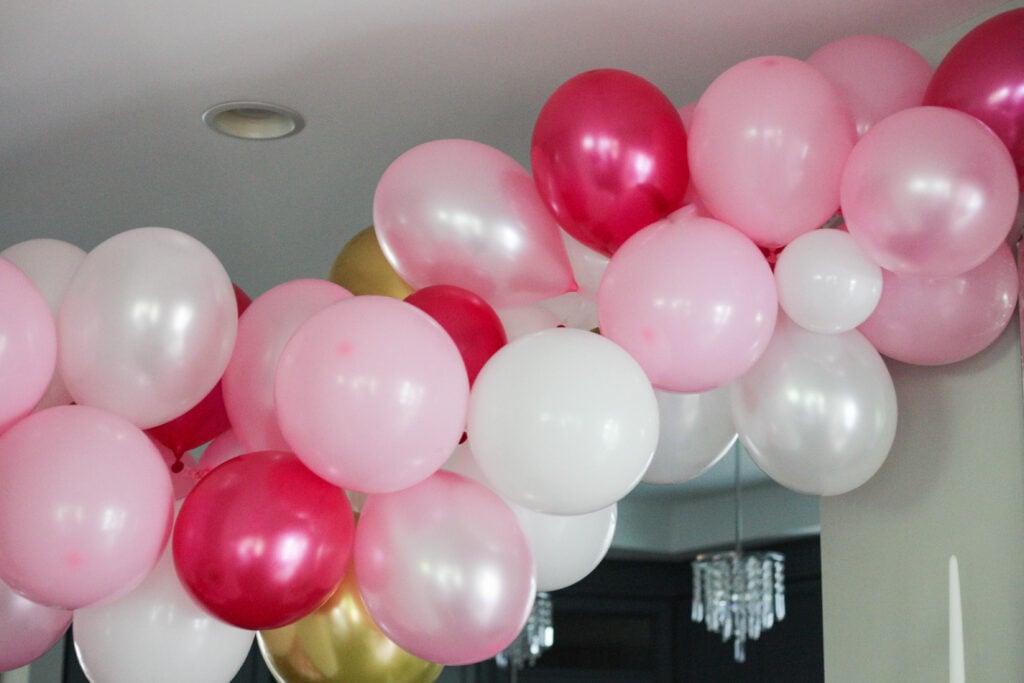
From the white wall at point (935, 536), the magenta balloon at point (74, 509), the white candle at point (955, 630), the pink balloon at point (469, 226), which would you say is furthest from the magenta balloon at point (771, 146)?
the magenta balloon at point (74, 509)

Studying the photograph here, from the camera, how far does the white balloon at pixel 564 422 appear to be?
4.78 feet

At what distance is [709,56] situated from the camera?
2.07m

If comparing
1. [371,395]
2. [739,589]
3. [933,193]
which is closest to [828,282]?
[933,193]

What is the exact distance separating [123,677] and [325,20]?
103 centimetres

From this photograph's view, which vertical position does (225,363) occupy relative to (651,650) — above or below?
above

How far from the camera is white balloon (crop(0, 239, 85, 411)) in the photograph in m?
1.67

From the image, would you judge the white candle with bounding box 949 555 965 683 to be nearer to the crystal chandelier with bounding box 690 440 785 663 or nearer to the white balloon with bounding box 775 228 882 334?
the white balloon with bounding box 775 228 882 334

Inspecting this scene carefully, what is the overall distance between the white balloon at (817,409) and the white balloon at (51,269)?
37.1 inches

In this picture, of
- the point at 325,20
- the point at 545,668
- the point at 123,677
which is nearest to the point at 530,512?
the point at 123,677

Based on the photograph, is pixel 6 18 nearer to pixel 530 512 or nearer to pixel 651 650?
pixel 530 512

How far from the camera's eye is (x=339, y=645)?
172cm

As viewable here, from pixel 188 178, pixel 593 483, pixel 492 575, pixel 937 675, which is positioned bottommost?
pixel 937 675

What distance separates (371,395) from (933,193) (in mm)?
731

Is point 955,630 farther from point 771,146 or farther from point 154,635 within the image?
point 154,635
